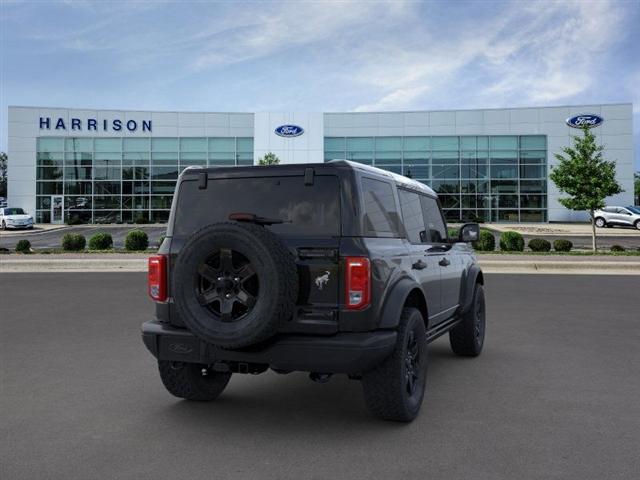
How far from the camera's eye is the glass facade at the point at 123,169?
A: 49.8m

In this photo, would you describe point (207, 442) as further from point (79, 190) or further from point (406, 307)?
point (79, 190)

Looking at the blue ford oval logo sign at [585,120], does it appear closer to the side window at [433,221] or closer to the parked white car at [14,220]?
the parked white car at [14,220]

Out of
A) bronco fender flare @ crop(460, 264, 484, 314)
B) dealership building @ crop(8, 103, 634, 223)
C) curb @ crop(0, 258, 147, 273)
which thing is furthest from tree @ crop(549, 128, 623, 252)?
dealership building @ crop(8, 103, 634, 223)

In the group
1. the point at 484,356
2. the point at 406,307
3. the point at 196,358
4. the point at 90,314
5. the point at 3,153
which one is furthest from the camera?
the point at 3,153

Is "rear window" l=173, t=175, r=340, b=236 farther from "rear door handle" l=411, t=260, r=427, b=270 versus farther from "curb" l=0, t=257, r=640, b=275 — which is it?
"curb" l=0, t=257, r=640, b=275

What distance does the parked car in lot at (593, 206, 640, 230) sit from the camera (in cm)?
4093

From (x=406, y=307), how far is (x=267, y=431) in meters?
1.40

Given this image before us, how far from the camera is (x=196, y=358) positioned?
4316 millimetres

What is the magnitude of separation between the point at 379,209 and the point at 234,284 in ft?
4.19

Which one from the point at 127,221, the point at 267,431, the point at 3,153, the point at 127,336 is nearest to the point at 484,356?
the point at 267,431

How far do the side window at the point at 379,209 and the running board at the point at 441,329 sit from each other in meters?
1.07

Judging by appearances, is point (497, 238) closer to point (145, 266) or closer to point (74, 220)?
point (145, 266)

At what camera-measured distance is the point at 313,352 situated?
4062 mm

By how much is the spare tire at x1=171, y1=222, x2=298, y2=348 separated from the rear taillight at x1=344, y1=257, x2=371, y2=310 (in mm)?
349
